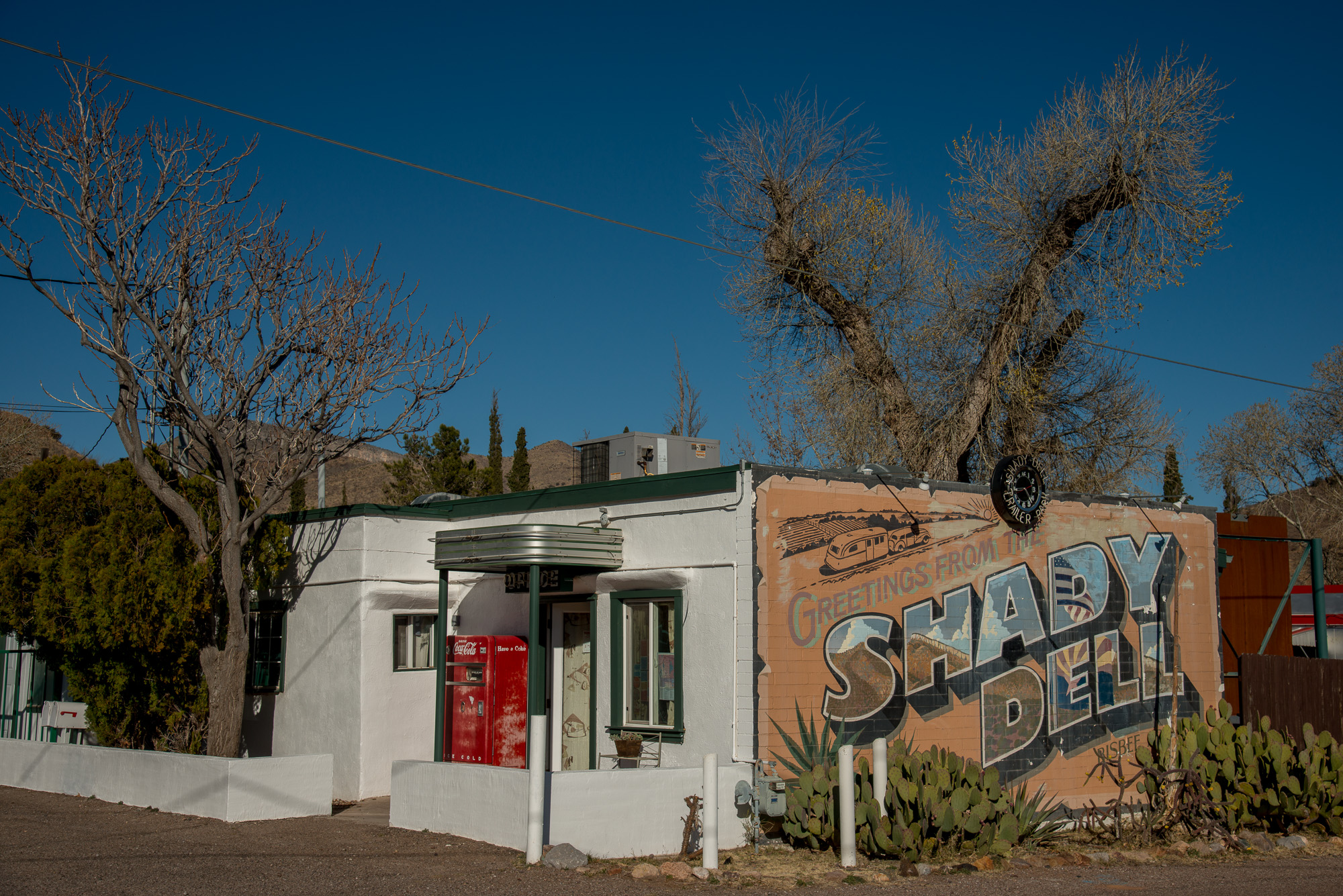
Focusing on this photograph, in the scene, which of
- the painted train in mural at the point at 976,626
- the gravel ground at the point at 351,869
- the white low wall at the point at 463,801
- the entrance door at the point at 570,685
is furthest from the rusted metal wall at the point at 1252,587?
the white low wall at the point at 463,801

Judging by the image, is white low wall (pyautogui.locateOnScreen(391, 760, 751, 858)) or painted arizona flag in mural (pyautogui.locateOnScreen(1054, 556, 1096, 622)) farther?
painted arizona flag in mural (pyautogui.locateOnScreen(1054, 556, 1096, 622))

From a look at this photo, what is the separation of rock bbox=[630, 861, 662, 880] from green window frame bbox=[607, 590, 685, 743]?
6.78ft

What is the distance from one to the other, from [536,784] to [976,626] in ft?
18.5

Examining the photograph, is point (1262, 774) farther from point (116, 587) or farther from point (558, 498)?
point (116, 587)

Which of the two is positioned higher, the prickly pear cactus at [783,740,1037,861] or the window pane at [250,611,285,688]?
the window pane at [250,611,285,688]

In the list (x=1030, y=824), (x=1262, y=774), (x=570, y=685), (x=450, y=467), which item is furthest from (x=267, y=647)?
(x=450, y=467)

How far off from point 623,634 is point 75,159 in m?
7.80

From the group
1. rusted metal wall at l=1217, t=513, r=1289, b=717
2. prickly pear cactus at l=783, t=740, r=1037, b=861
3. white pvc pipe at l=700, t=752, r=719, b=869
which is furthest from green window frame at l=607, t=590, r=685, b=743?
rusted metal wall at l=1217, t=513, r=1289, b=717

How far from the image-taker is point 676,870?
862 cm

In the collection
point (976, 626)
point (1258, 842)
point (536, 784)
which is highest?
point (976, 626)

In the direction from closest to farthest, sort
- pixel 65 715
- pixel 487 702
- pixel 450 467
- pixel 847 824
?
pixel 847 824 → pixel 487 702 → pixel 65 715 → pixel 450 467

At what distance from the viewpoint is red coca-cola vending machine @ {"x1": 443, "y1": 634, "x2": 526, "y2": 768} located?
12086mm

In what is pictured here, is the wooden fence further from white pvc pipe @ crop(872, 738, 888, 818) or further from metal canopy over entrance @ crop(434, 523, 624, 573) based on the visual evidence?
metal canopy over entrance @ crop(434, 523, 624, 573)

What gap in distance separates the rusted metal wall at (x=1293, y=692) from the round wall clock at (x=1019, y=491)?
4602mm
